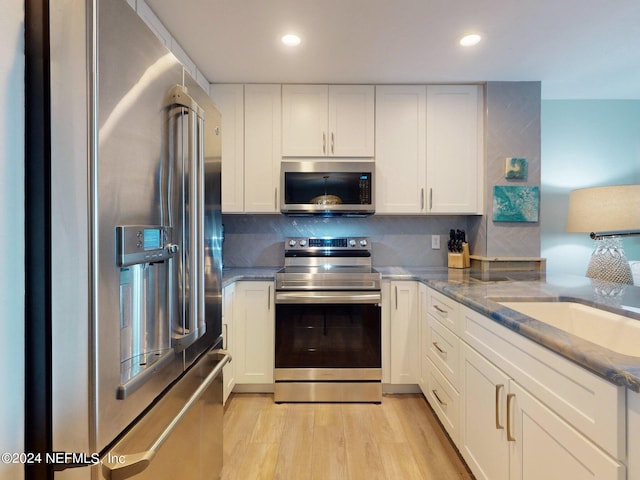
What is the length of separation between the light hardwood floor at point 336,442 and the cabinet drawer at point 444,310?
0.67m

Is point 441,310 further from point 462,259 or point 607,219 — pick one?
point 607,219

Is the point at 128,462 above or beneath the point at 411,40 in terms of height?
beneath

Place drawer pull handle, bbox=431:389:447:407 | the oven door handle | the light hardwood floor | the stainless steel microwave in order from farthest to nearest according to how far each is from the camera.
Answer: the stainless steel microwave
the oven door handle
drawer pull handle, bbox=431:389:447:407
the light hardwood floor

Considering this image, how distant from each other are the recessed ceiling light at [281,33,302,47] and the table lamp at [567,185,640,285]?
226 cm

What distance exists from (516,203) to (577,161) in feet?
3.23

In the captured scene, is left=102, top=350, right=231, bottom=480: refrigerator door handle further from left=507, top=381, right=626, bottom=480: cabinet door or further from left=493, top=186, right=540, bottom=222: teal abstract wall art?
left=493, top=186, right=540, bottom=222: teal abstract wall art

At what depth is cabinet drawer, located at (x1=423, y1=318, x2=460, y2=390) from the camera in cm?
169

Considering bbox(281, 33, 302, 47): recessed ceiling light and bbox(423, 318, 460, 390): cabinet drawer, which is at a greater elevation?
bbox(281, 33, 302, 47): recessed ceiling light

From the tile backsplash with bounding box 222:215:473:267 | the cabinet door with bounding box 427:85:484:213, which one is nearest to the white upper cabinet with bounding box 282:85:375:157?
the cabinet door with bounding box 427:85:484:213

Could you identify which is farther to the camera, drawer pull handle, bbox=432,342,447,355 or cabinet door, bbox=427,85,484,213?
cabinet door, bbox=427,85,484,213

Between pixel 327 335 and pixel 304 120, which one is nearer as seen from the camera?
pixel 327 335

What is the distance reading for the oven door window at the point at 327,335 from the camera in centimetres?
227

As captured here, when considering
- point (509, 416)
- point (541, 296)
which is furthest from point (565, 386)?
point (541, 296)

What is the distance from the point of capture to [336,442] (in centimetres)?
185
